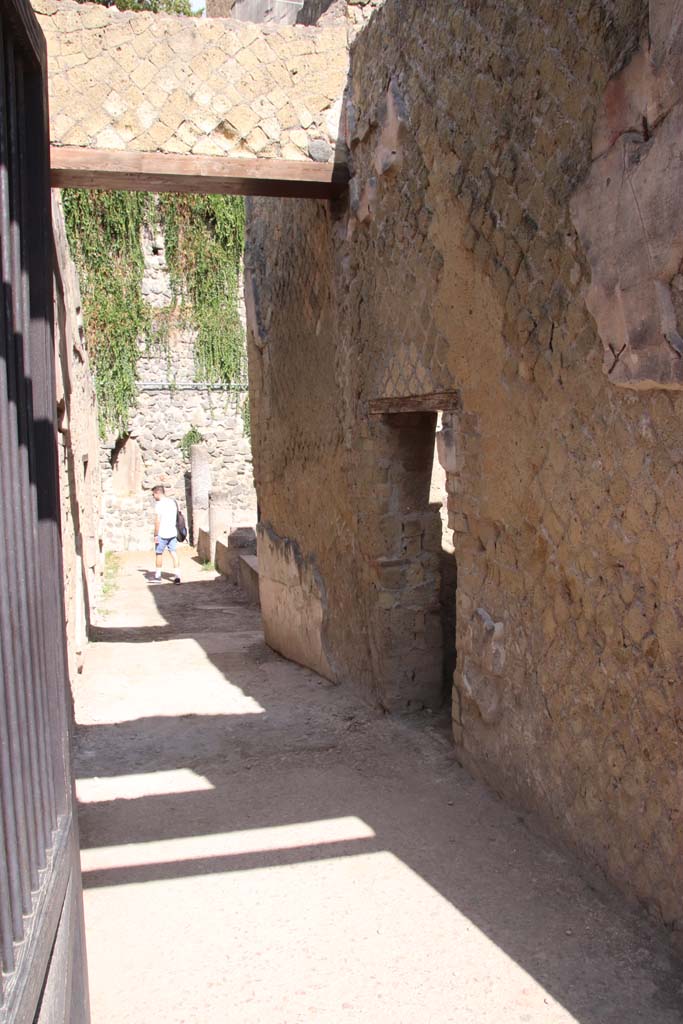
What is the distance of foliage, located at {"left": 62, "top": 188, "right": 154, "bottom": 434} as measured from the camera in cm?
1702

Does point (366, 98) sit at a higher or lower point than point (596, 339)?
higher

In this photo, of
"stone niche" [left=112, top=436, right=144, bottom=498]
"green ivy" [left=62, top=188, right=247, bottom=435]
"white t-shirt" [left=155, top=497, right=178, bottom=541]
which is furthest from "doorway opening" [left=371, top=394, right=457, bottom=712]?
"stone niche" [left=112, top=436, right=144, bottom=498]

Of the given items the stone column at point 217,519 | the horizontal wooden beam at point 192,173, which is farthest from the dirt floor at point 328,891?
the stone column at point 217,519

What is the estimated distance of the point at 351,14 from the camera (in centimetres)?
560

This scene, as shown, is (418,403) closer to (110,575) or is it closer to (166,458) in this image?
(110,575)

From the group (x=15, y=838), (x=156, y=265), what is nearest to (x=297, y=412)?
(x=15, y=838)

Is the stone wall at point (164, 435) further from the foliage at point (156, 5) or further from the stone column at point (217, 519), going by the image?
the foliage at point (156, 5)

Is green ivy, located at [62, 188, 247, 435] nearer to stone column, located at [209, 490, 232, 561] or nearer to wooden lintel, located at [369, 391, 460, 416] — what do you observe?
stone column, located at [209, 490, 232, 561]

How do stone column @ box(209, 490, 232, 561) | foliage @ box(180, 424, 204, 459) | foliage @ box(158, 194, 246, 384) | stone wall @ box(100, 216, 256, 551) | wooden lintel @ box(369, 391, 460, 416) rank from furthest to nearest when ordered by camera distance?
foliage @ box(180, 424, 204, 459) < stone wall @ box(100, 216, 256, 551) < foliage @ box(158, 194, 246, 384) < stone column @ box(209, 490, 232, 561) < wooden lintel @ box(369, 391, 460, 416)

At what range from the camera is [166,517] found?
13.9 m

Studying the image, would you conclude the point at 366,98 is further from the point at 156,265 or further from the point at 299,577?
the point at 156,265

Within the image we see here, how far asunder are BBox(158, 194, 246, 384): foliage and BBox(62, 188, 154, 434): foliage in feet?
2.18

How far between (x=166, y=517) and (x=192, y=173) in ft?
29.5

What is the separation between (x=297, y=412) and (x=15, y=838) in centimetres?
544
